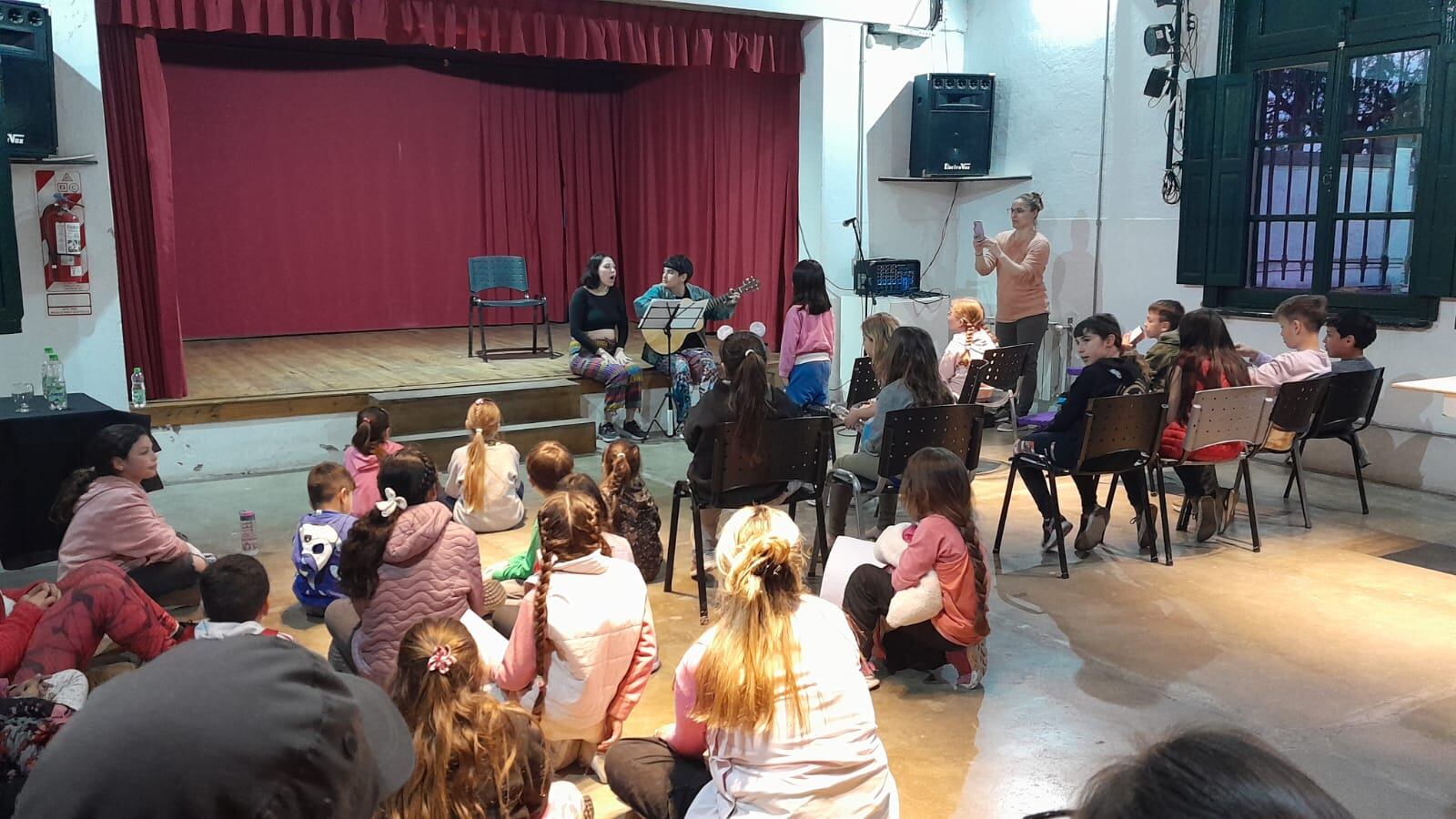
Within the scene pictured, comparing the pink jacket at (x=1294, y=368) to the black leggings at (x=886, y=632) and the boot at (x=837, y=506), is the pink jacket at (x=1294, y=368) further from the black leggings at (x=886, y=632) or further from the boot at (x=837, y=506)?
the black leggings at (x=886, y=632)

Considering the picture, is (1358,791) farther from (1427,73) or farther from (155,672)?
(1427,73)

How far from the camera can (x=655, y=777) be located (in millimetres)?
2436

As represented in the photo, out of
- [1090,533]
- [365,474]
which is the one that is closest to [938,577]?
[1090,533]

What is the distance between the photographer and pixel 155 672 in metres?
0.77

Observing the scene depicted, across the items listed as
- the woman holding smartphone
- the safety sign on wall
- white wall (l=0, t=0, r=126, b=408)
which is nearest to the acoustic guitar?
the woman holding smartphone

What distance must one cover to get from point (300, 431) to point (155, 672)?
620cm

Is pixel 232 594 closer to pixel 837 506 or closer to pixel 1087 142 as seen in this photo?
pixel 837 506

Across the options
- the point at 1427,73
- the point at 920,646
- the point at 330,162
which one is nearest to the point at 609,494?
the point at 920,646

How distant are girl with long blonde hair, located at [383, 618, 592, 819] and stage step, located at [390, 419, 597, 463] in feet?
14.8

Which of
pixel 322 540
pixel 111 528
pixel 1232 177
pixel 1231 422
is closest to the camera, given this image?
pixel 111 528

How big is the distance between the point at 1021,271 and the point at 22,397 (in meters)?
5.83

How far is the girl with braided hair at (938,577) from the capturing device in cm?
329

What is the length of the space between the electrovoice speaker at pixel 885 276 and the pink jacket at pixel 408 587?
5.50 metres

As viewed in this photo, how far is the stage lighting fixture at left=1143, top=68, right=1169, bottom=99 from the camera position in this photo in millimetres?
7359
